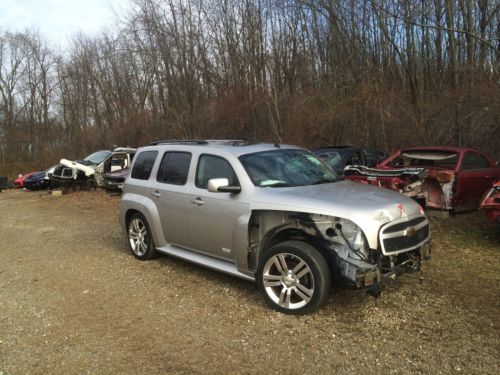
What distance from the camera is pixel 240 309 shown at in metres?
4.80

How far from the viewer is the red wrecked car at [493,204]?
21.6ft

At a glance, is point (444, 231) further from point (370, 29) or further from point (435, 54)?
point (370, 29)

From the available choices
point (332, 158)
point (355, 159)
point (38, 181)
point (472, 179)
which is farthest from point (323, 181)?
point (38, 181)

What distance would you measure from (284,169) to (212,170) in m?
0.92

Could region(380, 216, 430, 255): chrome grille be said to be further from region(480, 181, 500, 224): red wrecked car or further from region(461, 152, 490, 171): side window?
region(461, 152, 490, 171): side window

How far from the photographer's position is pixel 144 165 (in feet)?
22.3

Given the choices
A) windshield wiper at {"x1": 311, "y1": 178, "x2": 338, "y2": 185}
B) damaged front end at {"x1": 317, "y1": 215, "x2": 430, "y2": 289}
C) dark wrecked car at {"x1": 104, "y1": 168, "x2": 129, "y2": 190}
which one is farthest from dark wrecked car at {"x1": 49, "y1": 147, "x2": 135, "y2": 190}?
damaged front end at {"x1": 317, "y1": 215, "x2": 430, "y2": 289}

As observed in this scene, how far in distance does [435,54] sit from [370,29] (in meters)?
2.80

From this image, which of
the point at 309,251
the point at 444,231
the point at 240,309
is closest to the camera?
the point at 309,251

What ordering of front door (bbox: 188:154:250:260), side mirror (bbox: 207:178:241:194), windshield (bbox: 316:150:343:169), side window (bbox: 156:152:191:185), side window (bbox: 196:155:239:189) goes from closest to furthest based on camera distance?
side mirror (bbox: 207:178:241:194), front door (bbox: 188:154:250:260), side window (bbox: 196:155:239:189), side window (bbox: 156:152:191:185), windshield (bbox: 316:150:343:169)

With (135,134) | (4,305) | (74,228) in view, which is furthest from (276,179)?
(135,134)

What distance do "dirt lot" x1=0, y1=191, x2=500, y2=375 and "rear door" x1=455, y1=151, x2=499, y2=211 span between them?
1.79 m

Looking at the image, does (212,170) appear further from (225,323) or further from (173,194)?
(225,323)

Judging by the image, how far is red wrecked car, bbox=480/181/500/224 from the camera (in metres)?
6.59
